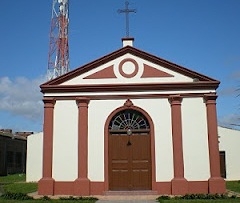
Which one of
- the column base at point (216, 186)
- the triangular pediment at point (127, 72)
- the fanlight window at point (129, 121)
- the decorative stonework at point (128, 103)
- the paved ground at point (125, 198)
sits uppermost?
the triangular pediment at point (127, 72)

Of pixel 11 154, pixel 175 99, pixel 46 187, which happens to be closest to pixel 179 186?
pixel 175 99

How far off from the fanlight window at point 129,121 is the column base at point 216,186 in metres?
3.52

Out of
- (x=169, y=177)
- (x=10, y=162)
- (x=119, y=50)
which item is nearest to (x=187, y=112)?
(x=169, y=177)

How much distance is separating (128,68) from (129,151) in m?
3.74

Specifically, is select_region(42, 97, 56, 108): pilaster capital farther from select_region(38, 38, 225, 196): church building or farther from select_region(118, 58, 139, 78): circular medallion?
select_region(118, 58, 139, 78): circular medallion

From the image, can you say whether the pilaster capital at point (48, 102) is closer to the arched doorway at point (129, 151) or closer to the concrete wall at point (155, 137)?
the concrete wall at point (155, 137)

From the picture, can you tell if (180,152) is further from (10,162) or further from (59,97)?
(10,162)

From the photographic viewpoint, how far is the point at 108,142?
1631 centimetres

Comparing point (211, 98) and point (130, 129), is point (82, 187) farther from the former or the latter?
point (211, 98)

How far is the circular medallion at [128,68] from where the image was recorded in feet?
55.4

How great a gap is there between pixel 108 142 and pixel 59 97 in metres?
2.97

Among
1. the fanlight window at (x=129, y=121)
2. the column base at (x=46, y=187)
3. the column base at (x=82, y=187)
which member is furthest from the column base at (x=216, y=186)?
the column base at (x=46, y=187)

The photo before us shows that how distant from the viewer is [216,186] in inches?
611

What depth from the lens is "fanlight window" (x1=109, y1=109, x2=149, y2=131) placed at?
54.2ft
